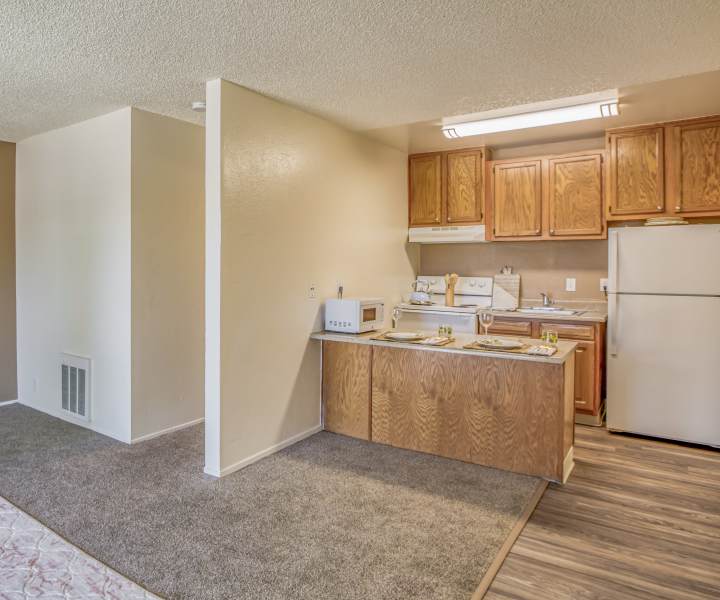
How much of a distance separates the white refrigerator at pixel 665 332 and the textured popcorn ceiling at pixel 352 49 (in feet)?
4.36

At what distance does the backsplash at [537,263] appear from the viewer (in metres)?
4.53

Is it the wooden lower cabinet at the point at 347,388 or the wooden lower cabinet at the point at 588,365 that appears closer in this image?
the wooden lower cabinet at the point at 347,388

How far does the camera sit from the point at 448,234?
488 centimetres

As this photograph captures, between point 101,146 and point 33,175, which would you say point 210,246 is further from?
point 33,175

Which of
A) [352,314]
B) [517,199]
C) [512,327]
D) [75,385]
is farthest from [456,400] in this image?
[75,385]

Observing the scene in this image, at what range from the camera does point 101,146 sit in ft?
12.2

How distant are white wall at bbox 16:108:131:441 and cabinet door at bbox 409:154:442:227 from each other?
104 inches

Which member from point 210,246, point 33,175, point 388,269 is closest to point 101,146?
point 33,175

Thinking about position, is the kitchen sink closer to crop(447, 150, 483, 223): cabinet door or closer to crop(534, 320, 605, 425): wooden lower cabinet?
crop(534, 320, 605, 425): wooden lower cabinet

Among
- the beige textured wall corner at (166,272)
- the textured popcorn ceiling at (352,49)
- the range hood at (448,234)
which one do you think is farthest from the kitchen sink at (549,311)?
the beige textured wall corner at (166,272)

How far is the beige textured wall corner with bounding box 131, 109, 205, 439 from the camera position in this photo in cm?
357

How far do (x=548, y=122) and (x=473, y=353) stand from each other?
1872mm

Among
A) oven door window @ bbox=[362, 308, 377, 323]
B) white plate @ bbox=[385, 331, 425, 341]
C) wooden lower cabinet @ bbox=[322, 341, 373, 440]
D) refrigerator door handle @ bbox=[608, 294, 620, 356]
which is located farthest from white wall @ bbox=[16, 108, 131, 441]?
refrigerator door handle @ bbox=[608, 294, 620, 356]

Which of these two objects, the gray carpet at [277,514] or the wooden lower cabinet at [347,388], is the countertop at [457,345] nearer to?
the wooden lower cabinet at [347,388]
